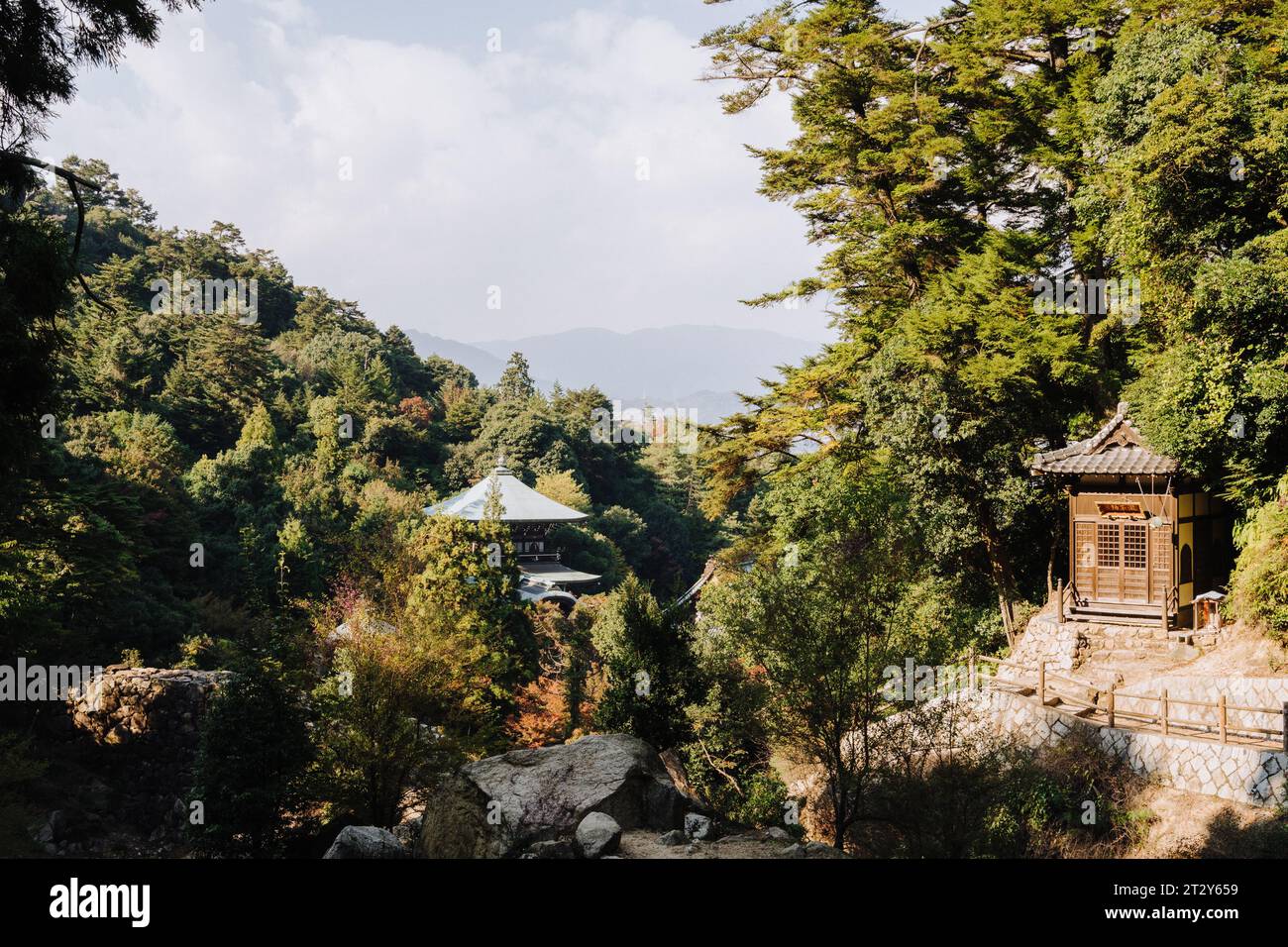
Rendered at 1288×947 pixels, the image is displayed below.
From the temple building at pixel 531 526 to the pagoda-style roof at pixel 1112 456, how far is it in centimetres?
1988

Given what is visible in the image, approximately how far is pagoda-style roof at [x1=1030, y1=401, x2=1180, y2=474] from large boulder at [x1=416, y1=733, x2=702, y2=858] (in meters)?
10.0

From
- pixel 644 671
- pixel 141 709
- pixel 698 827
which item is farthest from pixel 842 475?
pixel 141 709

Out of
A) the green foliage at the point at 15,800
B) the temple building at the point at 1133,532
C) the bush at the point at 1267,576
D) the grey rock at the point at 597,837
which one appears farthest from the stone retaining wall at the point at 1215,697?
the green foliage at the point at 15,800

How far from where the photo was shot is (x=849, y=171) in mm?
21516

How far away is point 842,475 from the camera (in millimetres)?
20578

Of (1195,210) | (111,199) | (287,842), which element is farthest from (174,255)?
(1195,210)

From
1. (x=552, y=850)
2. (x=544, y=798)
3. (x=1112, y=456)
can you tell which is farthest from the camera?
(x=1112, y=456)

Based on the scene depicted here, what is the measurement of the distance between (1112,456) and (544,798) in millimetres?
12299

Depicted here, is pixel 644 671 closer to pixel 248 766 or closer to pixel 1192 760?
pixel 248 766

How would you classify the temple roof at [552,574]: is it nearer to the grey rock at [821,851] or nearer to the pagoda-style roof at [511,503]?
the pagoda-style roof at [511,503]

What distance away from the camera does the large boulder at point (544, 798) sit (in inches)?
386
